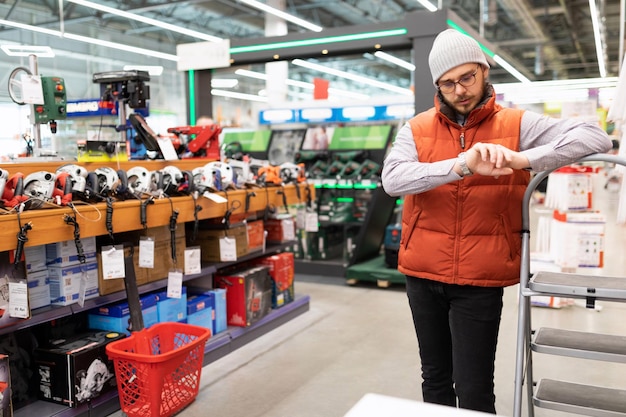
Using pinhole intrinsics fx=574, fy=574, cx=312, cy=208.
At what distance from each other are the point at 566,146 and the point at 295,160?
5.81 m

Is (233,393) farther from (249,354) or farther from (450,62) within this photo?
(450,62)

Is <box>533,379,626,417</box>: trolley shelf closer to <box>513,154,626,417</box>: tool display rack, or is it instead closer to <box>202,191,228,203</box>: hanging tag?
<box>513,154,626,417</box>: tool display rack

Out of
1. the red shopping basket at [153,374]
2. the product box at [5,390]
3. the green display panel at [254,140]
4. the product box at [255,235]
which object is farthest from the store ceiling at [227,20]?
the product box at [5,390]

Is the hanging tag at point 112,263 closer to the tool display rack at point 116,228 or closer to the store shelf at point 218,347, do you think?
the tool display rack at point 116,228

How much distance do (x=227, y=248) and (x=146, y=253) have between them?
774 millimetres

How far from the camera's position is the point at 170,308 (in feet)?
12.2

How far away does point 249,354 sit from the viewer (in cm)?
422

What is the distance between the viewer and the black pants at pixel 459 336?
6.83 ft

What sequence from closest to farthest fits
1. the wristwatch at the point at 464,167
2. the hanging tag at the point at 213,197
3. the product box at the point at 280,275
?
the wristwatch at the point at 464,167
the hanging tag at the point at 213,197
the product box at the point at 280,275

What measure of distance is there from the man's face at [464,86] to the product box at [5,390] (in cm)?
229

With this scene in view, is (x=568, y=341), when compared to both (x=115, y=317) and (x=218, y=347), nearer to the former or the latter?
(x=115, y=317)

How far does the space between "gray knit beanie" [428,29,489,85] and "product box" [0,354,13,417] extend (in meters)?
2.31

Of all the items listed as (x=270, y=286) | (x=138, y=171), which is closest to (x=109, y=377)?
(x=138, y=171)

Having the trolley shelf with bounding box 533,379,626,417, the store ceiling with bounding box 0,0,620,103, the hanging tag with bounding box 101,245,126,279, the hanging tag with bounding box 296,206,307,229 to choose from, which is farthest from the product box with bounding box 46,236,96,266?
the store ceiling with bounding box 0,0,620,103
